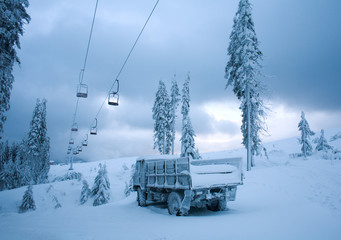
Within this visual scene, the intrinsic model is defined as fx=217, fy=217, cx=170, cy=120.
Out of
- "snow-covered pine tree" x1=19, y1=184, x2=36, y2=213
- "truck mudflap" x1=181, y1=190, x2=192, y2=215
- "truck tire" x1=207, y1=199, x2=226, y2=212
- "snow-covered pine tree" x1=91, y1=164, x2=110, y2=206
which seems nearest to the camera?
"truck mudflap" x1=181, y1=190, x2=192, y2=215

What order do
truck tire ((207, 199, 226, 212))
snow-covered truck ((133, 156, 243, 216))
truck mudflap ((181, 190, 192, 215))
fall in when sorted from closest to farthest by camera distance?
1. truck mudflap ((181, 190, 192, 215))
2. snow-covered truck ((133, 156, 243, 216))
3. truck tire ((207, 199, 226, 212))

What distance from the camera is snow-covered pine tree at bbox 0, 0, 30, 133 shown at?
14241 millimetres

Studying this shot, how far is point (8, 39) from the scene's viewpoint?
1464 centimetres

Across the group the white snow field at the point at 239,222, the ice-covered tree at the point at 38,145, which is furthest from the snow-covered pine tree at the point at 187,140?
the ice-covered tree at the point at 38,145

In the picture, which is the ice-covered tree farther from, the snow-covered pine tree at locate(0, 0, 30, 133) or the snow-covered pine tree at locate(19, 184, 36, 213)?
the snow-covered pine tree at locate(0, 0, 30, 133)

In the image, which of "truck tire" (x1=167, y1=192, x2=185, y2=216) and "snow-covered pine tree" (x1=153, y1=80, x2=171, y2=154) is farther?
"snow-covered pine tree" (x1=153, y1=80, x2=171, y2=154)

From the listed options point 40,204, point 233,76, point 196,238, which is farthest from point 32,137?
point 196,238

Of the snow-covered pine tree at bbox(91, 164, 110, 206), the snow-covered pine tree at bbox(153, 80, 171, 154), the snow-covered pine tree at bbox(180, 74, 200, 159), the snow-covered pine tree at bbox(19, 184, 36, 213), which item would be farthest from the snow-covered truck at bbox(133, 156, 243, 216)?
the snow-covered pine tree at bbox(153, 80, 171, 154)

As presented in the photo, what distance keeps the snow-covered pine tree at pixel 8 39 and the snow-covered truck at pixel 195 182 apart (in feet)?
40.7

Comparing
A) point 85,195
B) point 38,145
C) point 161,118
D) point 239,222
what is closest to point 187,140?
point 161,118

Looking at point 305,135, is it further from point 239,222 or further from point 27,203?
point 27,203

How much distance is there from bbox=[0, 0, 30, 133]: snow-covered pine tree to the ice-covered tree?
3183 cm

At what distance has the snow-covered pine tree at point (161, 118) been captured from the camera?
4131 centimetres

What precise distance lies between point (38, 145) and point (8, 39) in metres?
35.7
